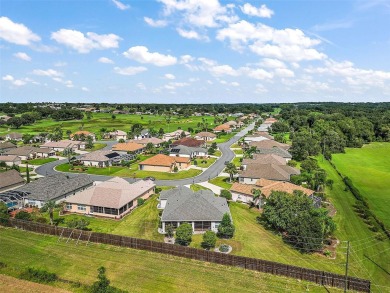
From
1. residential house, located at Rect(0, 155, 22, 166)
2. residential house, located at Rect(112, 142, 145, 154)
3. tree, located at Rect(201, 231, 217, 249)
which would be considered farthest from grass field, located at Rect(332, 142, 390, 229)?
residential house, located at Rect(0, 155, 22, 166)

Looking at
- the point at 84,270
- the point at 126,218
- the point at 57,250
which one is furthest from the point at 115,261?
the point at 126,218

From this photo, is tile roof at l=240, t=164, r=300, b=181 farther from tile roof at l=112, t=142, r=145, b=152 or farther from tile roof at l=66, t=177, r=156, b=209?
tile roof at l=112, t=142, r=145, b=152

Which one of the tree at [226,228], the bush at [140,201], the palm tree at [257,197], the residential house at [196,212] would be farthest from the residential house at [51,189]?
the palm tree at [257,197]

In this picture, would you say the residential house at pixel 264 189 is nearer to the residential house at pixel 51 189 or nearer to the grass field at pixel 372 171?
the grass field at pixel 372 171

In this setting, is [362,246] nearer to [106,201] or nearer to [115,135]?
[106,201]

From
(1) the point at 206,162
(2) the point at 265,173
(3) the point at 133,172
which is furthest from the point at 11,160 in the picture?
(2) the point at 265,173

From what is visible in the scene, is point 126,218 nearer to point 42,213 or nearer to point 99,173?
point 42,213
